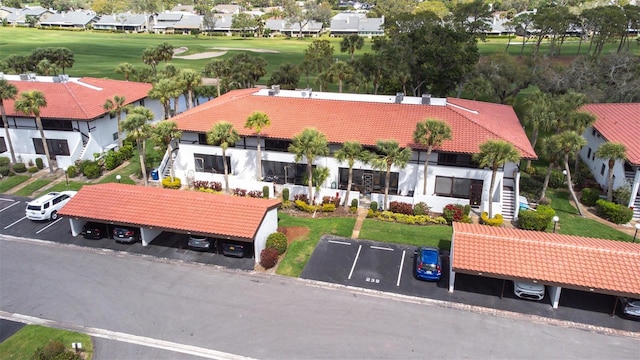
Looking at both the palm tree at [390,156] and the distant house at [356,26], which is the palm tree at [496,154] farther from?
the distant house at [356,26]

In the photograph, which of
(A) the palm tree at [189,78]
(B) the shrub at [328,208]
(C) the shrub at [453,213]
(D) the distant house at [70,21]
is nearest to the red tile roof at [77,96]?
(A) the palm tree at [189,78]

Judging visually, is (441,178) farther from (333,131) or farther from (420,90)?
(420,90)

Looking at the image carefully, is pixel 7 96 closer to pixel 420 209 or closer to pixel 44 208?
pixel 44 208

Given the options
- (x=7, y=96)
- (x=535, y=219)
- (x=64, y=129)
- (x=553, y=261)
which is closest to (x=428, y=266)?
(x=553, y=261)

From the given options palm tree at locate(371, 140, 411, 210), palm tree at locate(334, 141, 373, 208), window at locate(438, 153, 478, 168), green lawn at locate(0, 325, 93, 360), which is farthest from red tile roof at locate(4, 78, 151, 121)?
window at locate(438, 153, 478, 168)

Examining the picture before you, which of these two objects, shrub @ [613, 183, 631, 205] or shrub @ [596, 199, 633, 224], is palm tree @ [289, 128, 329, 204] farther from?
shrub @ [613, 183, 631, 205]

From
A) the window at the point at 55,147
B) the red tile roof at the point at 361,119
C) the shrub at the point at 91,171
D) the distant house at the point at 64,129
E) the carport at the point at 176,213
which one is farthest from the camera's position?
the window at the point at 55,147

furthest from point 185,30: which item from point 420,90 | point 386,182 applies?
point 386,182

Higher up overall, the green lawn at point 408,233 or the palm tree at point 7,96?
the palm tree at point 7,96
